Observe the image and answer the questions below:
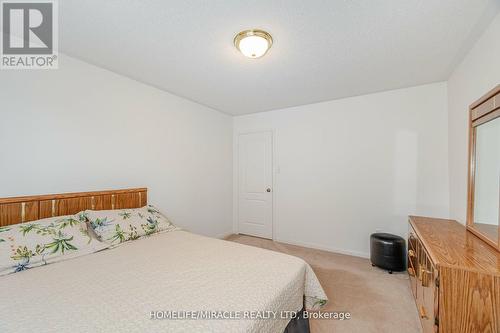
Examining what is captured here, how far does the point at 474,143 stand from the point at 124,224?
324 cm

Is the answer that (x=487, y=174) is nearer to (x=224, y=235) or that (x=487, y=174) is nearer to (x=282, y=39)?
(x=282, y=39)

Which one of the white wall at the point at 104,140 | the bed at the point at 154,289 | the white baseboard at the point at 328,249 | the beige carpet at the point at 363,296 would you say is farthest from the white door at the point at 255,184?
the bed at the point at 154,289

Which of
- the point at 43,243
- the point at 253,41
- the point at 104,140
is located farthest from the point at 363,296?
the point at 104,140

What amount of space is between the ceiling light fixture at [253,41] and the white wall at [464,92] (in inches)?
63.4

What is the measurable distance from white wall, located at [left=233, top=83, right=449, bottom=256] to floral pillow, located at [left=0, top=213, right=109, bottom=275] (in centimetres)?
280

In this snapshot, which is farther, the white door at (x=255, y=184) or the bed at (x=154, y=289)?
the white door at (x=255, y=184)

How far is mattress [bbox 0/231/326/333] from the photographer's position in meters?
0.94

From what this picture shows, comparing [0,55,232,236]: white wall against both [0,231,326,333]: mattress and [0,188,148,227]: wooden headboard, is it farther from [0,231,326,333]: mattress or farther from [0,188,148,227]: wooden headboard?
[0,231,326,333]: mattress

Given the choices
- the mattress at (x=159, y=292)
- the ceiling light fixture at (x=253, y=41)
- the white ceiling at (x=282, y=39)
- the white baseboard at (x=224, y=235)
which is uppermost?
the white ceiling at (x=282, y=39)

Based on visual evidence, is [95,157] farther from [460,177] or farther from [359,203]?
[460,177]

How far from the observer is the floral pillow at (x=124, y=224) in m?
1.89

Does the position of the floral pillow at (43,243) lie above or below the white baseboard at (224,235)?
above

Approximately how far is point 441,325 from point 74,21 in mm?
3108

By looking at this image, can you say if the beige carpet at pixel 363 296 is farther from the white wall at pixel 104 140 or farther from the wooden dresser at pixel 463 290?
the white wall at pixel 104 140
